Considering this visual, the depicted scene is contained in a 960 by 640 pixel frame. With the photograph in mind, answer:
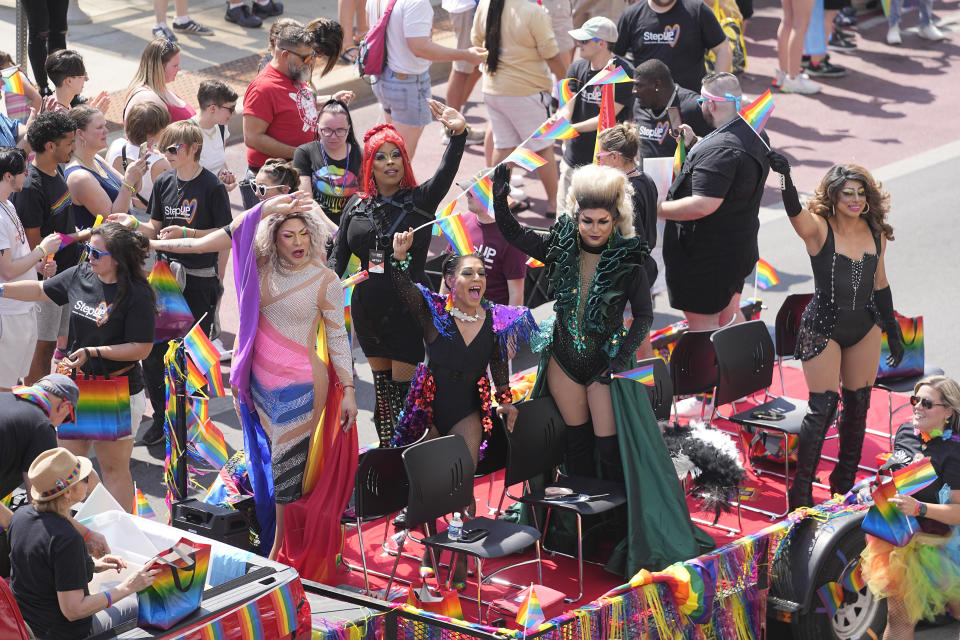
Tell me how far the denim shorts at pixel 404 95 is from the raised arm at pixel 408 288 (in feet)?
15.8

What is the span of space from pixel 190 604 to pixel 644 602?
2057mm

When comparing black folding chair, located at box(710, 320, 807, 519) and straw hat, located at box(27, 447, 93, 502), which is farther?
black folding chair, located at box(710, 320, 807, 519)

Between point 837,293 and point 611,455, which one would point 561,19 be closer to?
point 837,293

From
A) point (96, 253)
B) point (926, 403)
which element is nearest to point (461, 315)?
point (96, 253)

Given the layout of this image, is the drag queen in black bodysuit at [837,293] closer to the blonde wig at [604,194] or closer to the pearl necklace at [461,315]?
the blonde wig at [604,194]

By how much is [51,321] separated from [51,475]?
373cm

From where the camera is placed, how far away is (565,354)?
6.95 m

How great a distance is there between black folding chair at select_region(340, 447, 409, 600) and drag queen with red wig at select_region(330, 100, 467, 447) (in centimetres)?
83

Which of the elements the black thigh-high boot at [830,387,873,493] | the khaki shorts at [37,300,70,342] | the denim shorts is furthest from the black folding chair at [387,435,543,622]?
the denim shorts

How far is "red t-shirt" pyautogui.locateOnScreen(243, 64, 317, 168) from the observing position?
9680 mm

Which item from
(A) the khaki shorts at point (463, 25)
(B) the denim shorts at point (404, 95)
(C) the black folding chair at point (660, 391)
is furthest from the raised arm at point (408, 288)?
(A) the khaki shorts at point (463, 25)

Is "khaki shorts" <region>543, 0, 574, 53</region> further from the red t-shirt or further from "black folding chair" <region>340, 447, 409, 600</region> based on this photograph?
"black folding chair" <region>340, 447, 409, 600</region>

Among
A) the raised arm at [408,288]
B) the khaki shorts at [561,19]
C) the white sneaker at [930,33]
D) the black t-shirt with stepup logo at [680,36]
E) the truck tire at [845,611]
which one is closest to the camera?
the truck tire at [845,611]

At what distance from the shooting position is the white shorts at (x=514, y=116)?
1181 centimetres
